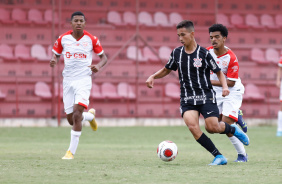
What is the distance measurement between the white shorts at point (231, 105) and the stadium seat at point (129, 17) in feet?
42.7

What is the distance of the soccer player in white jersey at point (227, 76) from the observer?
29.4 ft

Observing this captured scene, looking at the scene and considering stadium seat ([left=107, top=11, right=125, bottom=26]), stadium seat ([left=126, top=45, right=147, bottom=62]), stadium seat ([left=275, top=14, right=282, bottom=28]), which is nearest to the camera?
stadium seat ([left=126, top=45, right=147, bottom=62])

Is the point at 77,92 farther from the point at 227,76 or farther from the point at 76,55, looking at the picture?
the point at 227,76

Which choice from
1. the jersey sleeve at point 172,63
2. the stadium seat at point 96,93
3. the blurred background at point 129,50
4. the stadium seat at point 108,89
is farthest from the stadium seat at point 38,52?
the jersey sleeve at point 172,63

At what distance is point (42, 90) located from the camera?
2016cm

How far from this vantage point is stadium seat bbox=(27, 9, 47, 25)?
21.6 m

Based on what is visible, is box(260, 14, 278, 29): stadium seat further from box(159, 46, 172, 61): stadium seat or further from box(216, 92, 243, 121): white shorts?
box(216, 92, 243, 121): white shorts

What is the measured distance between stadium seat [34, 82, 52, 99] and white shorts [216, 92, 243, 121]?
11.1 meters

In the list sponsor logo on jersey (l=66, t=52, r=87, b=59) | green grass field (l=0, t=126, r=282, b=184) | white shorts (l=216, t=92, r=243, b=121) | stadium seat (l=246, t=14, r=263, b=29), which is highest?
stadium seat (l=246, t=14, r=263, b=29)

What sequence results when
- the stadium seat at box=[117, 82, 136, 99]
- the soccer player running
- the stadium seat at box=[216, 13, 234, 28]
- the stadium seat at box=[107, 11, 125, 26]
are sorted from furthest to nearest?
the stadium seat at box=[216, 13, 234, 28] → the stadium seat at box=[107, 11, 125, 26] → the stadium seat at box=[117, 82, 136, 99] → the soccer player running

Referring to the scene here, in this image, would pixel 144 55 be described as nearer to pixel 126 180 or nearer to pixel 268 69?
pixel 268 69

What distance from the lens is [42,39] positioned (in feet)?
70.9

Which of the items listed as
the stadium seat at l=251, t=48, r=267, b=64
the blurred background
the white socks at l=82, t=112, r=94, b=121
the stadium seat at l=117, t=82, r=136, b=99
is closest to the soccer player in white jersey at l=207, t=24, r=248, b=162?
the white socks at l=82, t=112, r=94, b=121

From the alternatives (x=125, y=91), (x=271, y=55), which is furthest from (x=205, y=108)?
(x=271, y=55)
